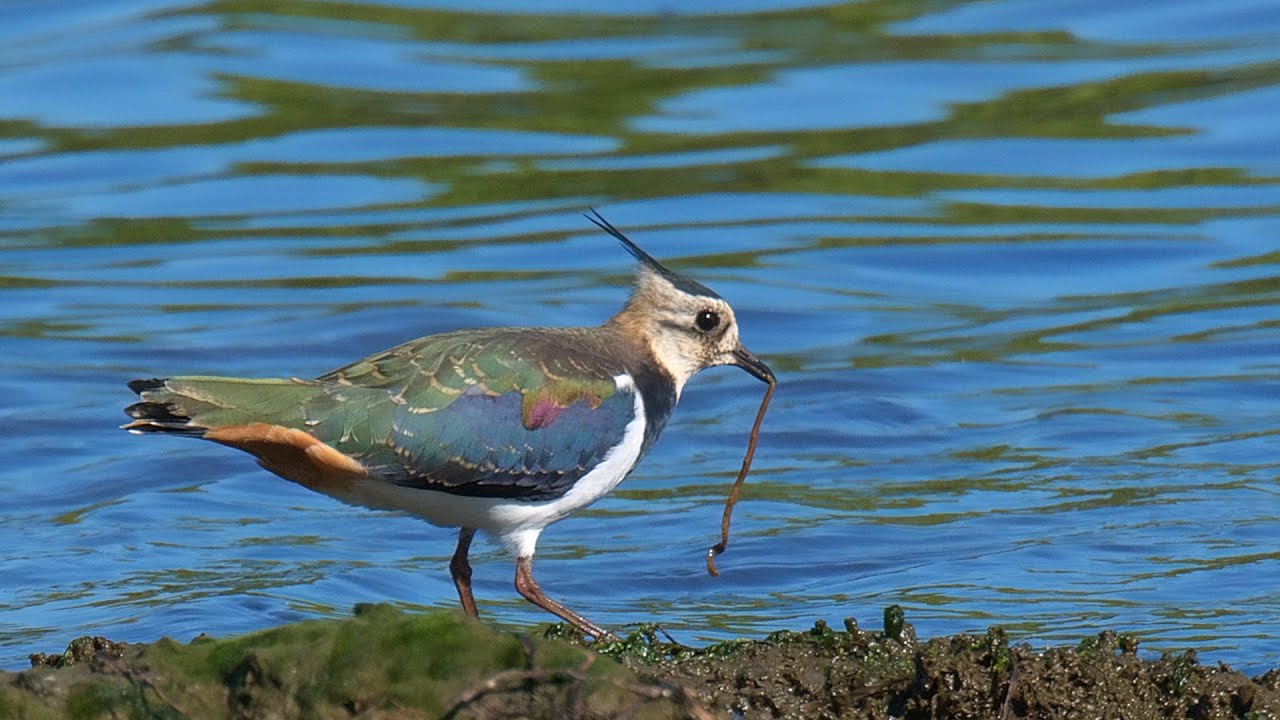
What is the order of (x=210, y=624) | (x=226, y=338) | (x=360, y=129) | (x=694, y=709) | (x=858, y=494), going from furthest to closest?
1. (x=360, y=129)
2. (x=226, y=338)
3. (x=858, y=494)
4. (x=210, y=624)
5. (x=694, y=709)

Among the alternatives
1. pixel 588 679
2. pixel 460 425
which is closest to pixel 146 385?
pixel 460 425

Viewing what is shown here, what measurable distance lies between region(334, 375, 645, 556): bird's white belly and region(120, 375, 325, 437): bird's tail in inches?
17.4

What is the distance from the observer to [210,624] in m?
9.34

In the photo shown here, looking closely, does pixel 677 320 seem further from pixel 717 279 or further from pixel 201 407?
pixel 717 279

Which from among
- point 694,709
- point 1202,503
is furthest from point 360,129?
point 694,709

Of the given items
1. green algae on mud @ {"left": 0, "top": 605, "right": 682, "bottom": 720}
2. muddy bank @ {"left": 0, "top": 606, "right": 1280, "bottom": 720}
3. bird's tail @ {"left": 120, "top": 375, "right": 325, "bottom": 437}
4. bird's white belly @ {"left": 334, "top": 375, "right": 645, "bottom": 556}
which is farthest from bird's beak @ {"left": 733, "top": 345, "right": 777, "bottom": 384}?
green algae on mud @ {"left": 0, "top": 605, "right": 682, "bottom": 720}

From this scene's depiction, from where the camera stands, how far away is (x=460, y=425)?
8484 millimetres

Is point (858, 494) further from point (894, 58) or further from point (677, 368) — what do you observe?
point (894, 58)

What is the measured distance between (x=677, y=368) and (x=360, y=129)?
9.72 m

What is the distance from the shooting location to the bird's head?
9.51m

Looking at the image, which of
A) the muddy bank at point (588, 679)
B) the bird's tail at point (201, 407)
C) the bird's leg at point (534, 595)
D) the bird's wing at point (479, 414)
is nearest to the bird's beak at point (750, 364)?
the bird's wing at point (479, 414)

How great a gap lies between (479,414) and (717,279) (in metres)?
7.19

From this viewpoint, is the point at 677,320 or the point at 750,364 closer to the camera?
the point at 677,320

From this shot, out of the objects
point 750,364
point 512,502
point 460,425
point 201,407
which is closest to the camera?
point 201,407
